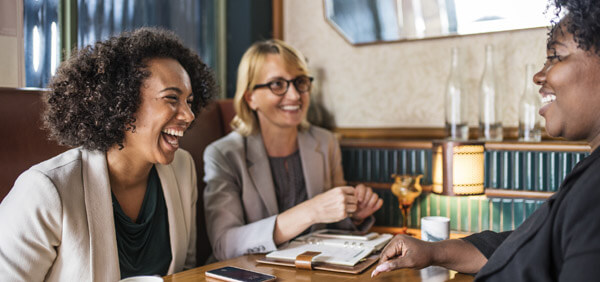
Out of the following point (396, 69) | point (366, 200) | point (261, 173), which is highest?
point (396, 69)

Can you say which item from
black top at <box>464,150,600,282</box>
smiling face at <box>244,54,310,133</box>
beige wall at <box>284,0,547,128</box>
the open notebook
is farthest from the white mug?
beige wall at <box>284,0,547,128</box>

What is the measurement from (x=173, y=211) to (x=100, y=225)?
332mm

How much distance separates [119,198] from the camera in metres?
1.76

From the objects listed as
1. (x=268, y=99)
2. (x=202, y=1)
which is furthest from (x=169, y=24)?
(x=268, y=99)

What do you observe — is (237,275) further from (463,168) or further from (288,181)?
(463,168)

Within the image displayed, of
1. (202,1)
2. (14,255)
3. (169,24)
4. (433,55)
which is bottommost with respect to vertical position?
(14,255)

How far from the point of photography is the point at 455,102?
271cm

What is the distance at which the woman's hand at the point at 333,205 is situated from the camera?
74.4 inches

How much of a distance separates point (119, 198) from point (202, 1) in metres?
1.75

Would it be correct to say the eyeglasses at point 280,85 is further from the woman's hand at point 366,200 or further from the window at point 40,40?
the window at point 40,40

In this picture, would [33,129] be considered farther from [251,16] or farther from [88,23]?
[251,16]

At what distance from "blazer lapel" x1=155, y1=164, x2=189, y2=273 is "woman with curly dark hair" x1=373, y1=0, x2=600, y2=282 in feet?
3.63

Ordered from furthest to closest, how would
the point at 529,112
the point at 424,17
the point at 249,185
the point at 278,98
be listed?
the point at 424,17 → the point at 529,112 → the point at 278,98 → the point at 249,185

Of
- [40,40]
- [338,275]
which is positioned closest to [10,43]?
[40,40]
